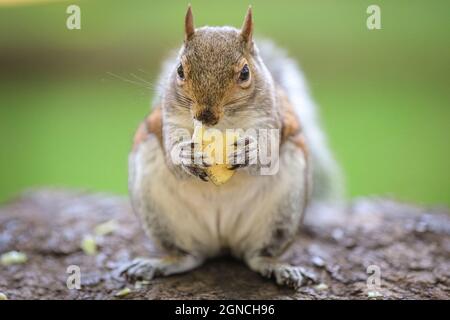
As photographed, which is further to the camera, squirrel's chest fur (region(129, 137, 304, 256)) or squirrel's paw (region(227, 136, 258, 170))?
squirrel's chest fur (region(129, 137, 304, 256))

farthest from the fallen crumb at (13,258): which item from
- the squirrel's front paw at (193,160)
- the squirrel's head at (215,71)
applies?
the squirrel's head at (215,71)

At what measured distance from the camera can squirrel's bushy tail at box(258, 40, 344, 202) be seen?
7.63 feet

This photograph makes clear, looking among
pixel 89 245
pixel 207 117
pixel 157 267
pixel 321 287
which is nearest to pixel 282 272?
pixel 321 287

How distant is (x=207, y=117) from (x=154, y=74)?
1.65 m

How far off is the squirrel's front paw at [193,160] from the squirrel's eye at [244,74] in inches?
8.4

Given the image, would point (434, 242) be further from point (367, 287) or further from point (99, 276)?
point (99, 276)

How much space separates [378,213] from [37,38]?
2254mm

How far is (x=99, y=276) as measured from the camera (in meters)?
1.84

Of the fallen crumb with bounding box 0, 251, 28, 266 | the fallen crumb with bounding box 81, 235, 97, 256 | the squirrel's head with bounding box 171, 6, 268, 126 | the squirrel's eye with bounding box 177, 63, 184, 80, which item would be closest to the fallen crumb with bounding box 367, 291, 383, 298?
the squirrel's head with bounding box 171, 6, 268, 126

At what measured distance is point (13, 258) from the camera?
1.98m

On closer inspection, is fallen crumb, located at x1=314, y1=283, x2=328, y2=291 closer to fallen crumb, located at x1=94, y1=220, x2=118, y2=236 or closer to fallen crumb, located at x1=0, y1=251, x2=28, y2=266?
fallen crumb, located at x1=94, y1=220, x2=118, y2=236

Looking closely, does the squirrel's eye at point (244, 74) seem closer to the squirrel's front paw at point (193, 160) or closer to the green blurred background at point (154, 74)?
the squirrel's front paw at point (193, 160)

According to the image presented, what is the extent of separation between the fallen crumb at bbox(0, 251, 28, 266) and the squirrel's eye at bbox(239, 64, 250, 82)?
1060mm
